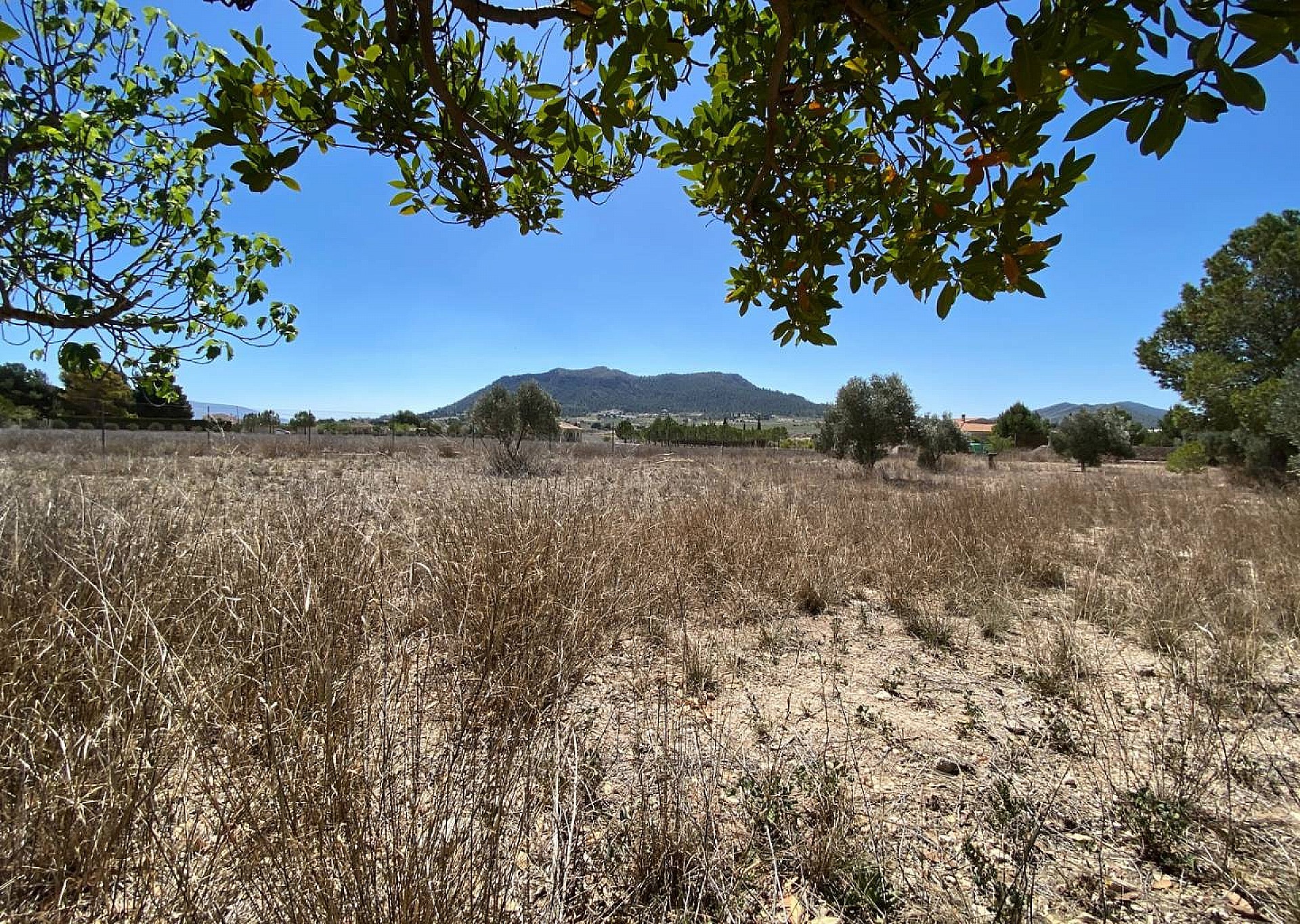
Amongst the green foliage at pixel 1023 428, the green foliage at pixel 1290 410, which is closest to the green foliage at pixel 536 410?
the green foliage at pixel 1290 410

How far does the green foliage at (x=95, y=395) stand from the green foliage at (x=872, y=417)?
803 inches

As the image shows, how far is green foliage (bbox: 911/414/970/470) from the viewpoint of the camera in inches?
864

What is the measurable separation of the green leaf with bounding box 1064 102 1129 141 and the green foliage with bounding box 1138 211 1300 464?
1916 cm

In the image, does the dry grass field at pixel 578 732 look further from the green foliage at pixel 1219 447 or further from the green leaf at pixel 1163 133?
the green foliage at pixel 1219 447

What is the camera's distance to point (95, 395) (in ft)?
71.7

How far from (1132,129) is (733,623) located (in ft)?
10.1

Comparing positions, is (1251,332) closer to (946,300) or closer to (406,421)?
(946,300)

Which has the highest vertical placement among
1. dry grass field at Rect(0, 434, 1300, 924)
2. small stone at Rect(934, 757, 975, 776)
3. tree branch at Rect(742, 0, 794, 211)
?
tree branch at Rect(742, 0, 794, 211)

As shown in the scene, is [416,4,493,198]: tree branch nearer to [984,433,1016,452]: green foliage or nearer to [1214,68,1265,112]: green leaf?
[1214,68,1265,112]: green leaf

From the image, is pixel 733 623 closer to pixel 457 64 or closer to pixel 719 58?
pixel 719 58

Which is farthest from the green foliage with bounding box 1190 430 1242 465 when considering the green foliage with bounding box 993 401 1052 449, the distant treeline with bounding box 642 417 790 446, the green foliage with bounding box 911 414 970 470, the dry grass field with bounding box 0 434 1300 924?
the green foliage with bounding box 993 401 1052 449

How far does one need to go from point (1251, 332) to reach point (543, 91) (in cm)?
2442

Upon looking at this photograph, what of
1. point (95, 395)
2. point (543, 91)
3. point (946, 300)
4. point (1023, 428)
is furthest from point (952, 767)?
point (1023, 428)

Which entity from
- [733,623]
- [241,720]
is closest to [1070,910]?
[733,623]
